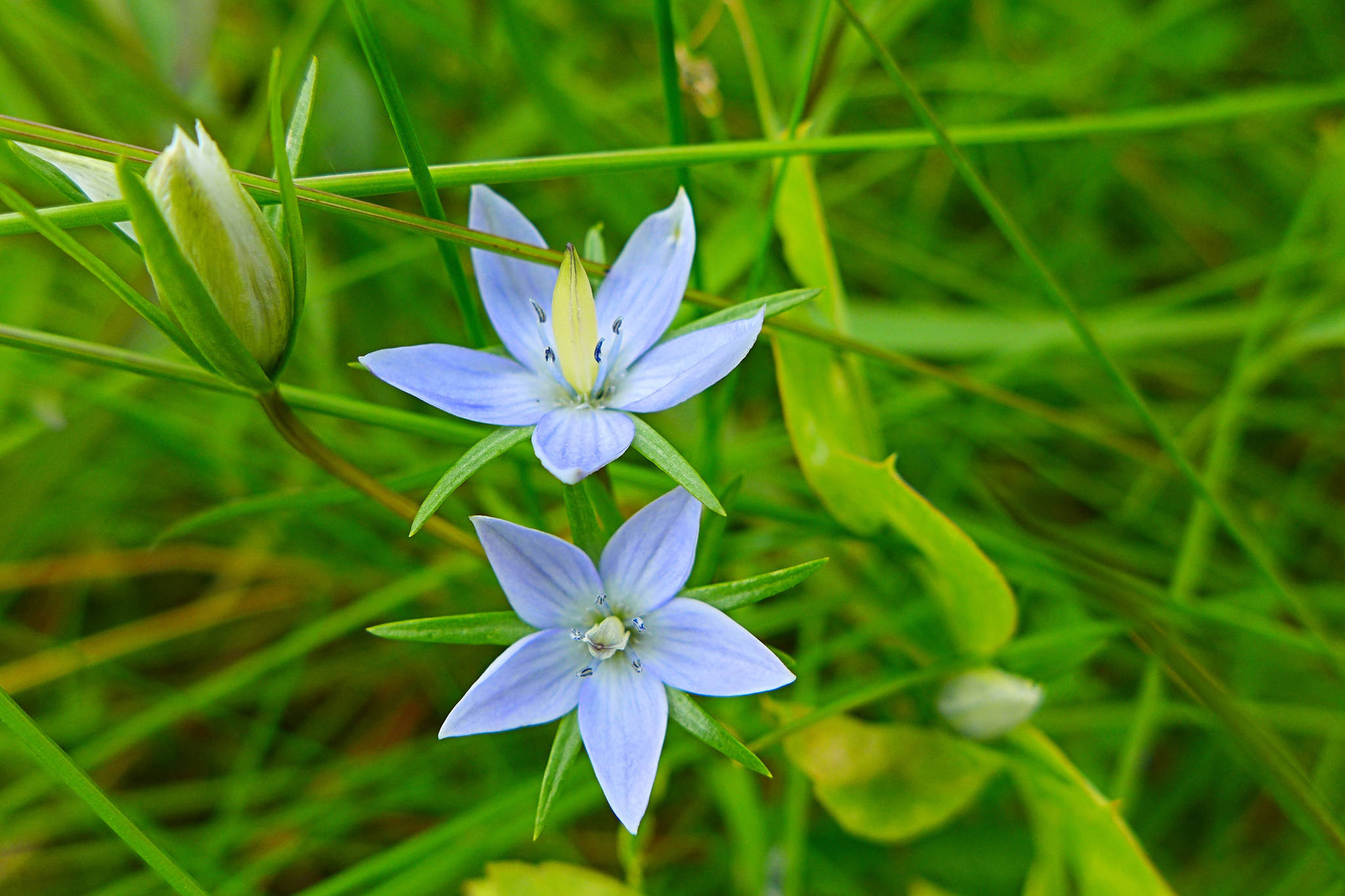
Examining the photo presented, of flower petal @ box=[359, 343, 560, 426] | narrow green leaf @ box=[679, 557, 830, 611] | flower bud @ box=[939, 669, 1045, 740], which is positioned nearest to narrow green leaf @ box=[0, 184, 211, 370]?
flower petal @ box=[359, 343, 560, 426]

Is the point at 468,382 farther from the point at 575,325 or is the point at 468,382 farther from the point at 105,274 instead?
the point at 105,274

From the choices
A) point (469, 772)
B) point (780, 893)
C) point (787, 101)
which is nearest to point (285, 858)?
point (469, 772)

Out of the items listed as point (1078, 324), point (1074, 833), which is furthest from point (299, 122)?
point (1074, 833)

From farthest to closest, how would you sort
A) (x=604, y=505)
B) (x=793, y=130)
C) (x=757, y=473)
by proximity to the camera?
(x=757, y=473) → (x=793, y=130) → (x=604, y=505)

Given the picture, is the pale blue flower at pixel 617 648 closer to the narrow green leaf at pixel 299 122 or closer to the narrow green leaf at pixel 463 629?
the narrow green leaf at pixel 463 629

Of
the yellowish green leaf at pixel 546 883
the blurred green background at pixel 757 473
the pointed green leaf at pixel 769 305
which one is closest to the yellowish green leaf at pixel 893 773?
the blurred green background at pixel 757 473

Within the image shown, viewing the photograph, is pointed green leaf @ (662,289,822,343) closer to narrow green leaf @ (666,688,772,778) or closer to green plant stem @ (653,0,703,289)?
green plant stem @ (653,0,703,289)

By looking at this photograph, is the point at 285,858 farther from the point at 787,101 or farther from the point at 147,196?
the point at 787,101
